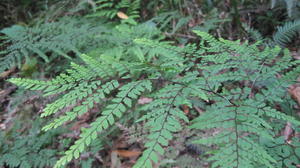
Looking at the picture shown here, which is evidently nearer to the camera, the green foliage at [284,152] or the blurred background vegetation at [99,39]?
the green foliage at [284,152]

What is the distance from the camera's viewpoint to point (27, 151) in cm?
290

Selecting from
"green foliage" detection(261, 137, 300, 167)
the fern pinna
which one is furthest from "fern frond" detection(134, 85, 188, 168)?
"green foliage" detection(261, 137, 300, 167)

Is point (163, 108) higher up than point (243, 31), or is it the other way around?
point (163, 108)

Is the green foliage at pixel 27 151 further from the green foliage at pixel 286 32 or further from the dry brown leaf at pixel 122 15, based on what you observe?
the green foliage at pixel 286 32

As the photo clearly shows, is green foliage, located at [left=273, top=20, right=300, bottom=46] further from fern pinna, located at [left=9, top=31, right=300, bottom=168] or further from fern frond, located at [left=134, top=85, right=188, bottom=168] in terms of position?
fern frond, located at [left=134, top=85, right=188, bottom=168]

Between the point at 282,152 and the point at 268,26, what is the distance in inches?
107

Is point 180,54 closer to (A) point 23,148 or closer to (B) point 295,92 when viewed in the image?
(B) point 295,92

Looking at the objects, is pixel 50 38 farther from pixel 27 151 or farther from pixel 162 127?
pixel 162 127

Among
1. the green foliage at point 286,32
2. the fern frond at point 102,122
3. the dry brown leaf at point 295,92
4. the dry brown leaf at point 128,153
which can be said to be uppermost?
the fern frond at point 102,122

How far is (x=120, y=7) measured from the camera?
13.9ft

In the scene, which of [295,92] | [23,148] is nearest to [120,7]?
[23,148]

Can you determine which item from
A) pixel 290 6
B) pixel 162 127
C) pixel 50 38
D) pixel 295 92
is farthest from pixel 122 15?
pixel 162 127

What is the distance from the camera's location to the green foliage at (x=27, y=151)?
279 centimetres

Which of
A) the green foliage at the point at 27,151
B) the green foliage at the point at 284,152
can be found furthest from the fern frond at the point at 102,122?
the green foliage at the point at 27,151
